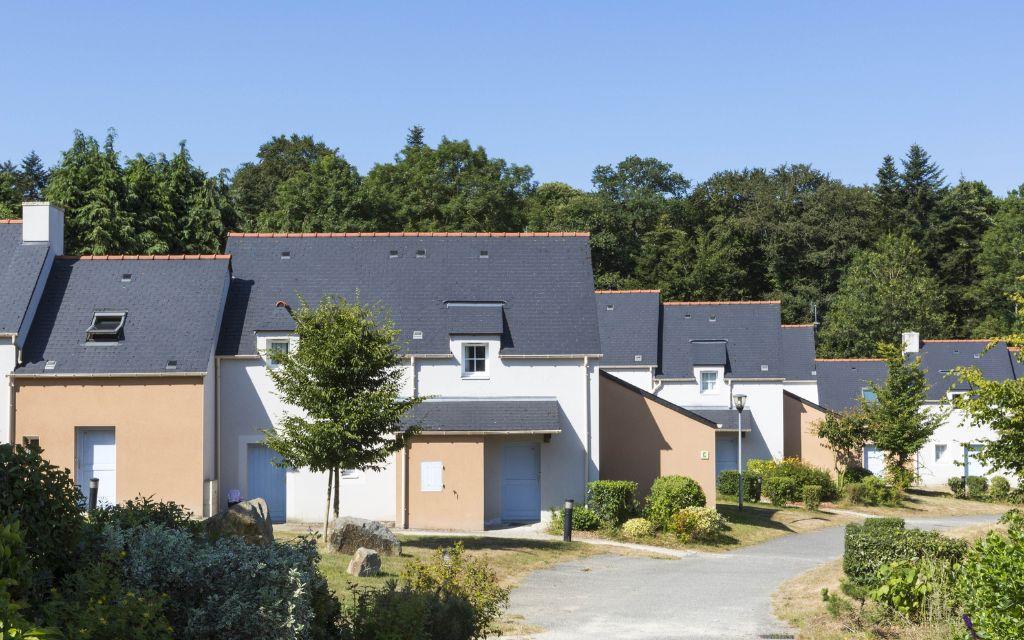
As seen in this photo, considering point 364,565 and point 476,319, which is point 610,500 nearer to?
point 476,319

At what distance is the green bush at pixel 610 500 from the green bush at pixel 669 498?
71 centimetres

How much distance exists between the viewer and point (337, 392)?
2044 cm

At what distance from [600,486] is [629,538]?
4.85ft

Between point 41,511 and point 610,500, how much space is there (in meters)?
19.6

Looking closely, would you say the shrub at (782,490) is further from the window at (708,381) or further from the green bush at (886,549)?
the green bush at (886,549)

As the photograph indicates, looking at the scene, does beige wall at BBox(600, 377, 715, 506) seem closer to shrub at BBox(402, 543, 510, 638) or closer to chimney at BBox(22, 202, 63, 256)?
chimney at BBox(22, 202, 63, 256)

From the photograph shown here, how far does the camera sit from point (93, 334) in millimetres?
25922

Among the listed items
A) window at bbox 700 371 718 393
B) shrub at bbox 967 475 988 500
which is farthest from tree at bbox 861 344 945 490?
window at bbox 700 371 718 393

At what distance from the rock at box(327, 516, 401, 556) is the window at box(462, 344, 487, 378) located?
25.9 ft

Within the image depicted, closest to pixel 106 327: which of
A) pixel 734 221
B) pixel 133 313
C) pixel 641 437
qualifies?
pixel 133 313

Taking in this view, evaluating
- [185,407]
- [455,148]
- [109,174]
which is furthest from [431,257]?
[455,148]

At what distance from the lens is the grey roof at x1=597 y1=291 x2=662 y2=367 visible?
41.3 meters

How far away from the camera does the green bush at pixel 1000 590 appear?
27.6 ft

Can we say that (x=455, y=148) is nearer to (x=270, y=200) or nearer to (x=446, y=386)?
(x=270, y=200)
